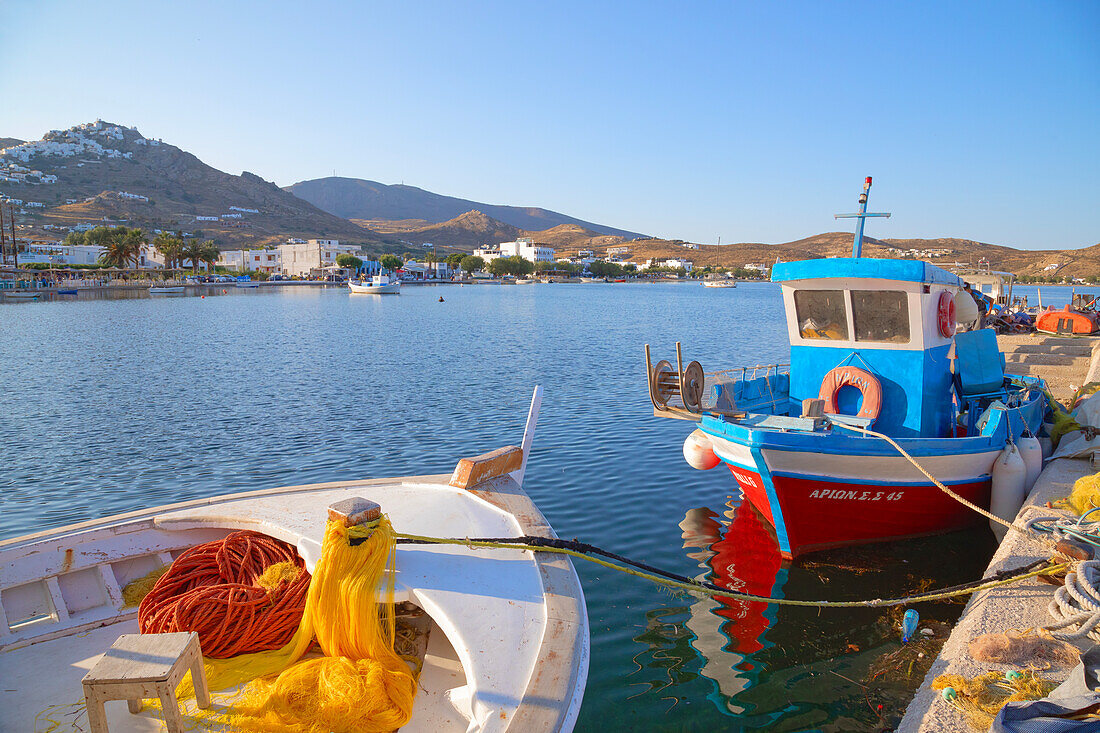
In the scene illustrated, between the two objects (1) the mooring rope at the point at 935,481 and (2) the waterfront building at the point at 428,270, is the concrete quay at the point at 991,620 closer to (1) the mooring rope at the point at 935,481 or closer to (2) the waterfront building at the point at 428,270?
(1) the mooring rope at the point at 935,481

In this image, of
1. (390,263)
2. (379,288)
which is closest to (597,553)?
(379,288)

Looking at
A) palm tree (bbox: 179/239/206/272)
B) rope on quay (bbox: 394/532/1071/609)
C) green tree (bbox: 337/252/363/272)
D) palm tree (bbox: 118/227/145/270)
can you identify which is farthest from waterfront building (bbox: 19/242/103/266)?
rope on quay (bbox: 394/532/1071/609)

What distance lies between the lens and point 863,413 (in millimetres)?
9727

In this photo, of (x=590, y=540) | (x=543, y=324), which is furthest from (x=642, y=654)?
(x=543, y=324)

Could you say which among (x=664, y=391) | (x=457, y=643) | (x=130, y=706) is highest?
(x=664, y=391)

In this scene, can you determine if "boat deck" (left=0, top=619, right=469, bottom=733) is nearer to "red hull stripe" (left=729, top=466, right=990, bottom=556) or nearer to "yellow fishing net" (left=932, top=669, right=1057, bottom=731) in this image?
"yellow fishing net" (left=932, top=669, right=1057, bottom=731)

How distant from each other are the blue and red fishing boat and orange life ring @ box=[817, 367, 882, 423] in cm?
2

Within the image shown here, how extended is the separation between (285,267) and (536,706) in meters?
177

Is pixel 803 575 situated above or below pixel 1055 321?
below

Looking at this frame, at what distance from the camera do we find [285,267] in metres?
164

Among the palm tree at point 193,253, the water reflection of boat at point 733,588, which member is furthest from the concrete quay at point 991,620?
the palm tree at point 193,253

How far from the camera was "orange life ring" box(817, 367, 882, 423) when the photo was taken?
9.69 meters

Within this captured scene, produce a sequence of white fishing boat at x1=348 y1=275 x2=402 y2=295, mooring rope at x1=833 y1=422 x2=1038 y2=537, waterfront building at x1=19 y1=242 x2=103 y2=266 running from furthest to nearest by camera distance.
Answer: waterfront building at x1=19 y1=242 x2=103 y2=266, white fishing boat at x1=348 y1=275 x2=402 y2=295, mooring rope at x1=833 y1=422 x2=1038 y2=537

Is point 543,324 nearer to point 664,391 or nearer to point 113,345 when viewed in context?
point 113,345
